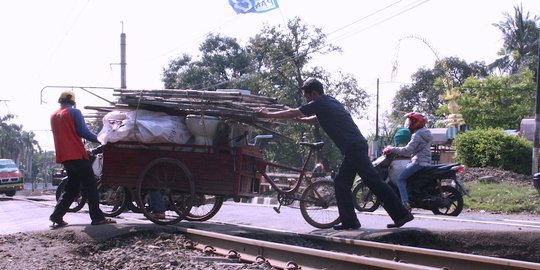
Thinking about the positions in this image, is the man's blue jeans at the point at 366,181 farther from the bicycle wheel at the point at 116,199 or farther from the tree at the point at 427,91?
the tree at the point at 427,91

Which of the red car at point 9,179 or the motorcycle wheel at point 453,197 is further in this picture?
the red car at point 9,179

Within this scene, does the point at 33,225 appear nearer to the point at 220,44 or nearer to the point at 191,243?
the point at 191,243

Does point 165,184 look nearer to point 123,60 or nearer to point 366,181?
point 366,181

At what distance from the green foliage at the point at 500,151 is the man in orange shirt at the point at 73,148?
41.0 ft

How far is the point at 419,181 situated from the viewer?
1018 cm

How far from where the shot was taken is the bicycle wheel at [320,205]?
28.3 ft

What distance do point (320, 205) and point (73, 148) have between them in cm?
319

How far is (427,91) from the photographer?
57219 mm

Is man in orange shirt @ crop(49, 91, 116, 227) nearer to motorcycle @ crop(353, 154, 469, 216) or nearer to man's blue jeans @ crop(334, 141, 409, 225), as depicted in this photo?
man's blue jeans @ crop(334, 141, 409, 225)

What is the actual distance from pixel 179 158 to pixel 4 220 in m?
4.06

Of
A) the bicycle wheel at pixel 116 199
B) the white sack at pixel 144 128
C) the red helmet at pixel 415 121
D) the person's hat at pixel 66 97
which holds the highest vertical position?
the person's hat at pixel 66 97

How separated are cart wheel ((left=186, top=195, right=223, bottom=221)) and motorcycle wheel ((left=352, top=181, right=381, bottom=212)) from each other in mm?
2634

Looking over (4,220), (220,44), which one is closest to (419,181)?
(4,220)

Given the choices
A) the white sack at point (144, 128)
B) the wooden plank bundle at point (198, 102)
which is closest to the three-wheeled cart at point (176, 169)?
the white sack at point (144, 128)
